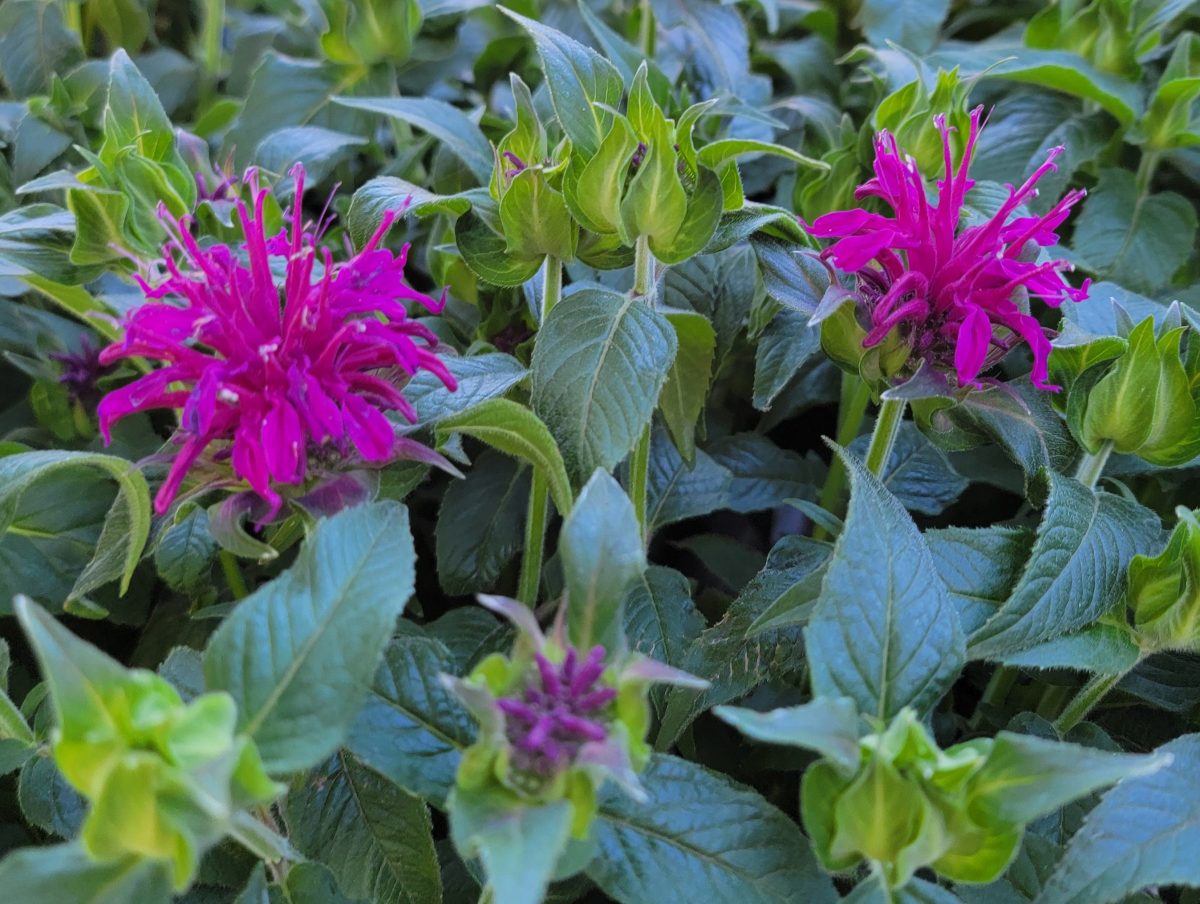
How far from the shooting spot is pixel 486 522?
549 millimetres

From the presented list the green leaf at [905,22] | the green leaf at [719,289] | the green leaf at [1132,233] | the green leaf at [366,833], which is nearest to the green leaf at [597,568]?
the green leaf at [366,833]

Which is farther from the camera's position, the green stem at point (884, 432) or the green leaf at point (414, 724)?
the green stem at point (884, 432)

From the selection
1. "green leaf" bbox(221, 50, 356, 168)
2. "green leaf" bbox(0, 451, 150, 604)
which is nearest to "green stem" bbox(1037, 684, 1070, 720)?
"green leaf" bbox(0, 451, 150, 604)

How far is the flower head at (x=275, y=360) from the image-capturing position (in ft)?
1.15

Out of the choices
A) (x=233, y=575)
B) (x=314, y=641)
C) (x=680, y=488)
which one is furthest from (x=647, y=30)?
(x=314, y=641)

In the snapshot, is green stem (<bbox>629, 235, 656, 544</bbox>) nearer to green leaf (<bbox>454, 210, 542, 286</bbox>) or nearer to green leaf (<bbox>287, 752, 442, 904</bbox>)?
green leaf (<bbox>454, 210, 542, 286</bbox>)

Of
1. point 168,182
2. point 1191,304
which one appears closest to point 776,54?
point 1191,304

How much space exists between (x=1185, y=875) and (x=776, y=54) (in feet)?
2.13

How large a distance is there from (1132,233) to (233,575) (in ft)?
1.91

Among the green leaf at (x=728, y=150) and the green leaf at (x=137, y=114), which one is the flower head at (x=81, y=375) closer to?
the green leaf at (x=137, y=114)

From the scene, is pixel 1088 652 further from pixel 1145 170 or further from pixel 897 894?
pixel 1145 170

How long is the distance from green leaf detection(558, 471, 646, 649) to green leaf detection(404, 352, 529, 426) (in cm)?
9

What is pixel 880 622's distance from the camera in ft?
1.13

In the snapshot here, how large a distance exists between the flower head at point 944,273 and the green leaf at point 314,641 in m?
0.22
